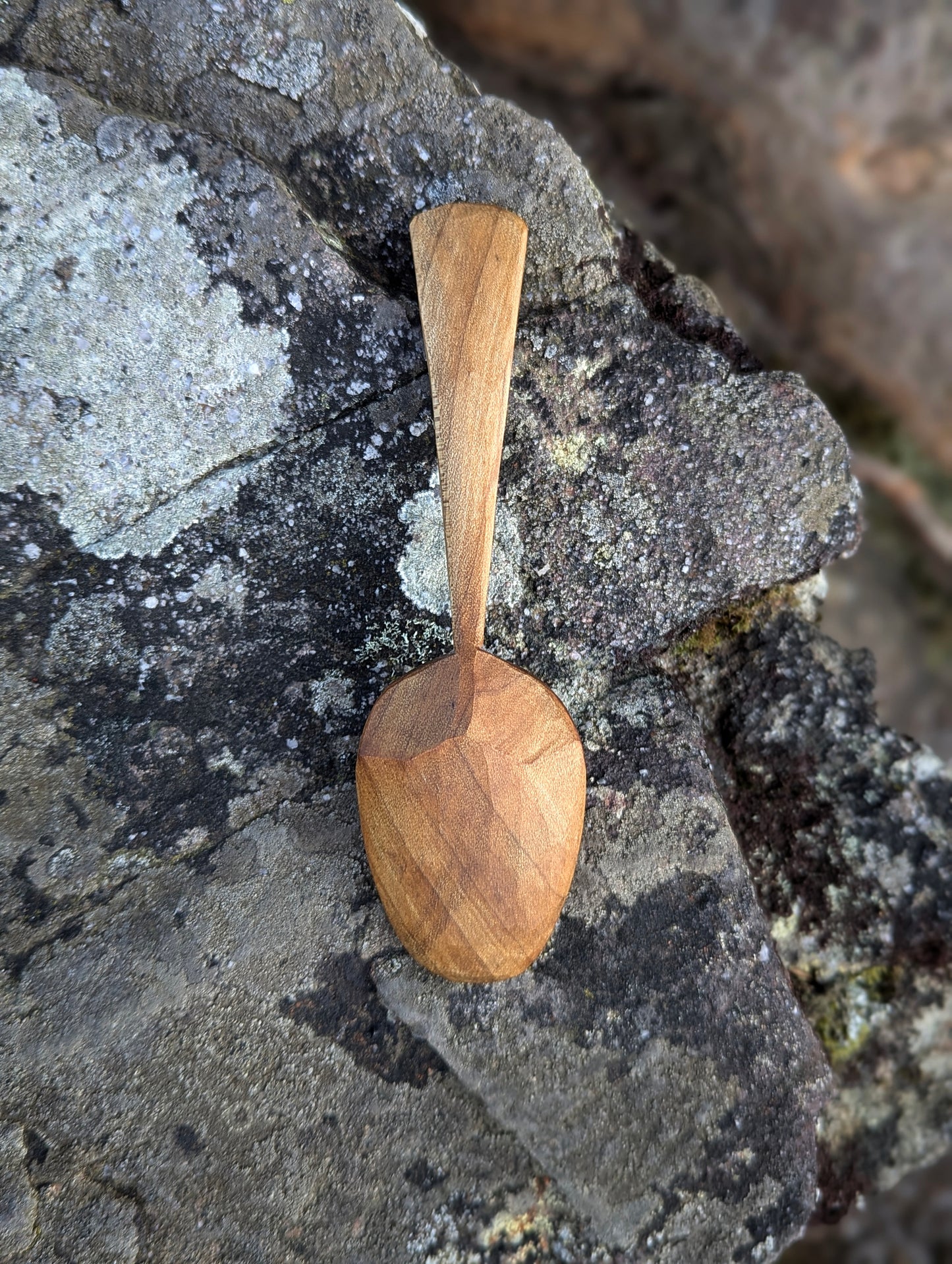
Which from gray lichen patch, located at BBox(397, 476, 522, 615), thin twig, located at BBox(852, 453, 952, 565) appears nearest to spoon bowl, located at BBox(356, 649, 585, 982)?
gray lichen patch, located at BBox(397, 476, 522, 615)

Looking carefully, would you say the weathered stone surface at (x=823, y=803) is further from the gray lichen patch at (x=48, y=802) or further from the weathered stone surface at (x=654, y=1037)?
the gray lichen patch at (x=48, y=802)

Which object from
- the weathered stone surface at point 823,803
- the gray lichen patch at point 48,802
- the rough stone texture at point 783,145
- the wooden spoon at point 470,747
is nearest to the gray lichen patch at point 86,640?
→ the gray lichen patch at point 48,802

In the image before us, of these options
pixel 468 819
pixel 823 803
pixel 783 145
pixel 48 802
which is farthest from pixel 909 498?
pixel 48 802

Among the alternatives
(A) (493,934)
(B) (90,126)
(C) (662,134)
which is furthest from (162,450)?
(C) (662,134)

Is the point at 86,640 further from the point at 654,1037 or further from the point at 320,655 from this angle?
the point at 654,1037

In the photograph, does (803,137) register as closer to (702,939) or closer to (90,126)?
(90,126)

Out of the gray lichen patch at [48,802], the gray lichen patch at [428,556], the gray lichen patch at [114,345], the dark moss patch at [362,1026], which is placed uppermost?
the gray lichen patch at [114,345]
